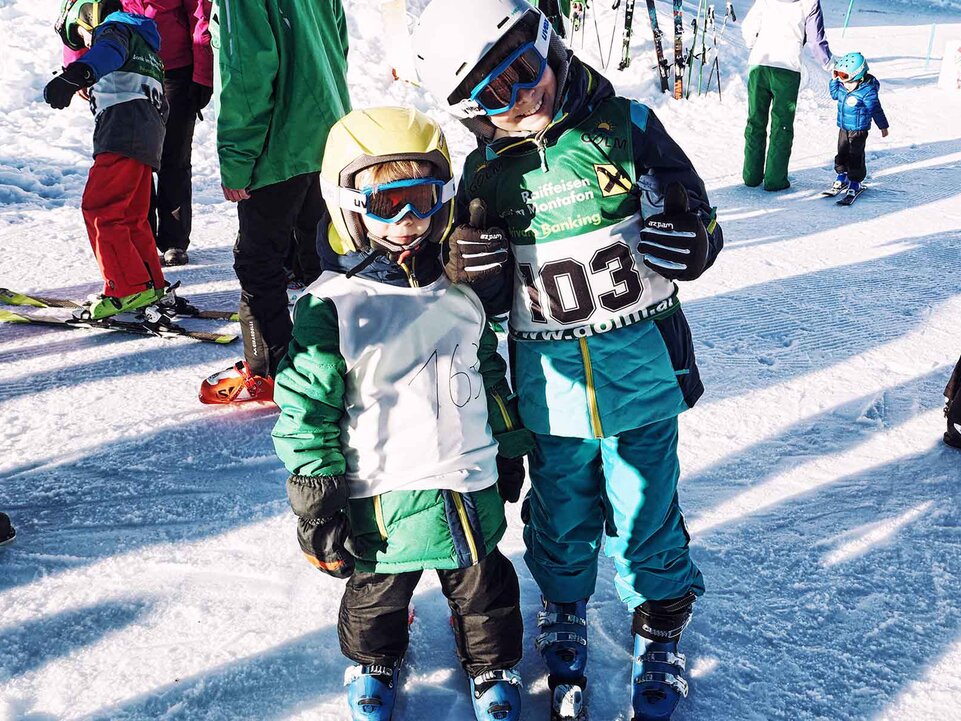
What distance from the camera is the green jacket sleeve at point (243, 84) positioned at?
9.65 ft

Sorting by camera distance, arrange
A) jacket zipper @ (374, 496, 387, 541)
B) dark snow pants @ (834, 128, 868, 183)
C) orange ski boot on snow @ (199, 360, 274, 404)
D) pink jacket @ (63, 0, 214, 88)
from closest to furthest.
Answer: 1. jacket zipper @ (374, 496, 387, 541)
2. orange ski boot on snow @ (199, 360, 274, 404)
3. pink jacket @ (63, 0, 214, 88)
4. dark snow pants @ (834, 128, 868, 183)

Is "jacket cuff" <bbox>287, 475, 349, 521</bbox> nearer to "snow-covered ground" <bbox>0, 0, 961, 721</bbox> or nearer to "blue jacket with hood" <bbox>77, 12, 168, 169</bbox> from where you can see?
"snow-covered ground" <bbox>0, 0, 961, 721</bbox>

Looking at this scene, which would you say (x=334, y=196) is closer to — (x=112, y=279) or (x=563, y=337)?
(x=563, y=337)

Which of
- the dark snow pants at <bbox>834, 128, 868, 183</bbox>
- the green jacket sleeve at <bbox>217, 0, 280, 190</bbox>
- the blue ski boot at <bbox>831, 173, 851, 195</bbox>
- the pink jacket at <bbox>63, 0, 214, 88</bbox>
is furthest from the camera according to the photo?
the blue ski boot at <bbox>831, 173, 851, 195</bbox>

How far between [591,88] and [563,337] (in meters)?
0.60

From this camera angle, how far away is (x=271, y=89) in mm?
3107

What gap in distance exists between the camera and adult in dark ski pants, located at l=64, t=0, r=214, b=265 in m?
4.84

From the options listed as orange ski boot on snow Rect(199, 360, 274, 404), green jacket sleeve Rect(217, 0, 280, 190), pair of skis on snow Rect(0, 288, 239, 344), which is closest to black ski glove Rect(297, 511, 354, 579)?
green jacket sleeve Rect(217, 0, 280, 190)

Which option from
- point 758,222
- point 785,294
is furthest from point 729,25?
point 785,294

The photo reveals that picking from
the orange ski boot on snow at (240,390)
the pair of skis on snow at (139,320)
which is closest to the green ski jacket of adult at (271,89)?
the orange ski boot on snow at (240,390)

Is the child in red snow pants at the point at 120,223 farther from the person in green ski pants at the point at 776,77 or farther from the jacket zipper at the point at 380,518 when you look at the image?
the person in green ski pants at the point at 776,77

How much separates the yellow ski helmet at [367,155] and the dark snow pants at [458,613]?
2.67 feet

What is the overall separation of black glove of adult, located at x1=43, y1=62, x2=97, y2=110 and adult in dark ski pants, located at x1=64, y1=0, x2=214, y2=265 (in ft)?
4.02

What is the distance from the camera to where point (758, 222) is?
608 centimetres
